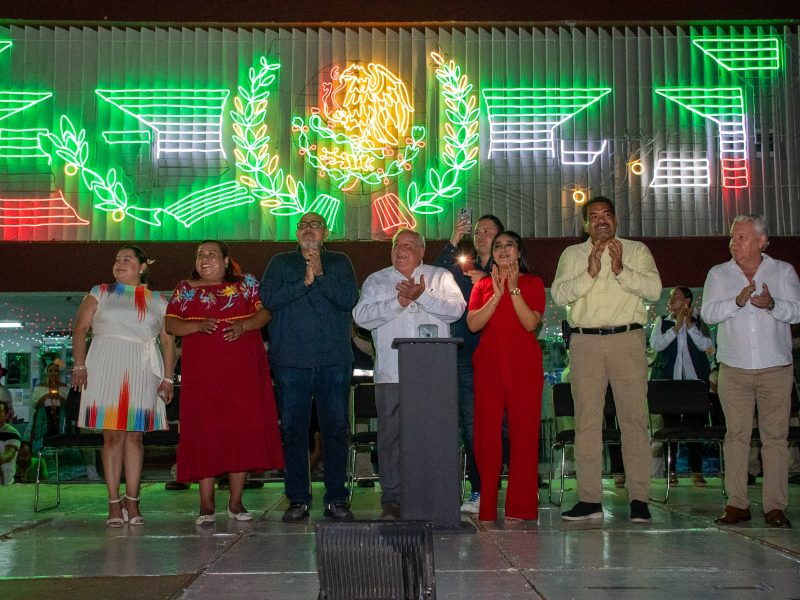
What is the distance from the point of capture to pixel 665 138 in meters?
10.1

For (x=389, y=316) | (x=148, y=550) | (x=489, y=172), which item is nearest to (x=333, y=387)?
(x=389, y=316)

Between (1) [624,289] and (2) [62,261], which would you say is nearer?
(1) [624,289]

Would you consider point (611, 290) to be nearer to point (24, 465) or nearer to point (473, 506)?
point (473, 506)

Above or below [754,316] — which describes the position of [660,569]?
below

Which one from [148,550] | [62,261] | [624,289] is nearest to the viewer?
[148,550]

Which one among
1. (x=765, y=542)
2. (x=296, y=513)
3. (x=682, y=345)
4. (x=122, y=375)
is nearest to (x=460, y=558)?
(x=765, y=542)

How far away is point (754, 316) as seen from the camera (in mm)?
5629

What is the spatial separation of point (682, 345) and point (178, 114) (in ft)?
18.2

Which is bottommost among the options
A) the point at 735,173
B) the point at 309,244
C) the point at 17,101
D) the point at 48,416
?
the point at 48,416

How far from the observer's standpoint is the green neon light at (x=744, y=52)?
1008cm

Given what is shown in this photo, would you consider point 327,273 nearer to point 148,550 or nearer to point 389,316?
point 389,316

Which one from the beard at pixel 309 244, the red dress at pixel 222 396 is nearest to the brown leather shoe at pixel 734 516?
the red dress at pixel 222 396

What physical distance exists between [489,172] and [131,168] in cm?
369

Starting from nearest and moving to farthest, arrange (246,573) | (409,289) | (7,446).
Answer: (246,573) < (409,289) < (7,446)
